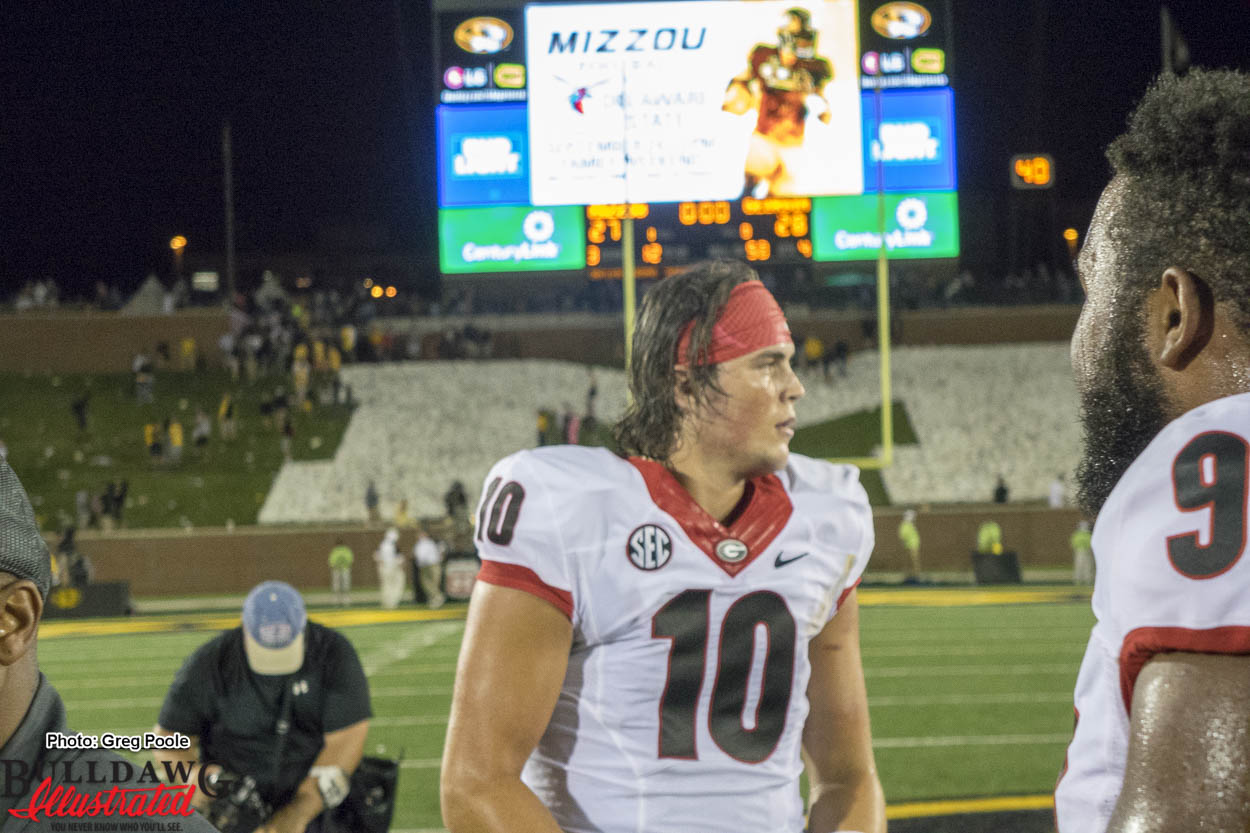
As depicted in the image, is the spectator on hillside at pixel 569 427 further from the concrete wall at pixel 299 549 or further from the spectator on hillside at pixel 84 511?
the spectator on hillside at pixel 84 511

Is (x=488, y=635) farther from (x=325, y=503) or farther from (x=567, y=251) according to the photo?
(x=325, y=503)

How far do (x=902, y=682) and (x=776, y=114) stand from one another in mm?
9717

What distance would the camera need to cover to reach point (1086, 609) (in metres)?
14.8

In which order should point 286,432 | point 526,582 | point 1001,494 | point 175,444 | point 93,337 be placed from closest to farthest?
point 526,582
point 1001,494
point 175,444
point 286,432
point 93,337

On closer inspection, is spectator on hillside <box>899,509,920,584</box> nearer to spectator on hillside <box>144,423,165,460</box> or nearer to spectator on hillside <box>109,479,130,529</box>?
spectator on hillside <box>109,479,130,529</box>

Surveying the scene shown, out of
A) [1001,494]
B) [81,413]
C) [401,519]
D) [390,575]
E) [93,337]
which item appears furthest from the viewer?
[93,337]

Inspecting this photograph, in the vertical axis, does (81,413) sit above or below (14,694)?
below

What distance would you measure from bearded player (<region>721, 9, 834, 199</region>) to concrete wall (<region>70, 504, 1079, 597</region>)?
724cm

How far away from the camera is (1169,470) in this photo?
1.04m

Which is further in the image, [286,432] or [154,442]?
[286,432]

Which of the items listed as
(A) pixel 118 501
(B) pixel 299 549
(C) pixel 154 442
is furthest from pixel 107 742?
(C) pixel 154 442

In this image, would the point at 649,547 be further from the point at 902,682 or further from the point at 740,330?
the point at 902,682

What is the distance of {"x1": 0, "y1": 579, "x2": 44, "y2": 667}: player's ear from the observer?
1.23 metres

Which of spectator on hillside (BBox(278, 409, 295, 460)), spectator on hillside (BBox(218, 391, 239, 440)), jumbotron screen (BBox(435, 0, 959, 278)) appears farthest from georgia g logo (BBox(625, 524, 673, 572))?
spectator on hillside (BBox(218, 391, 239, 440))
